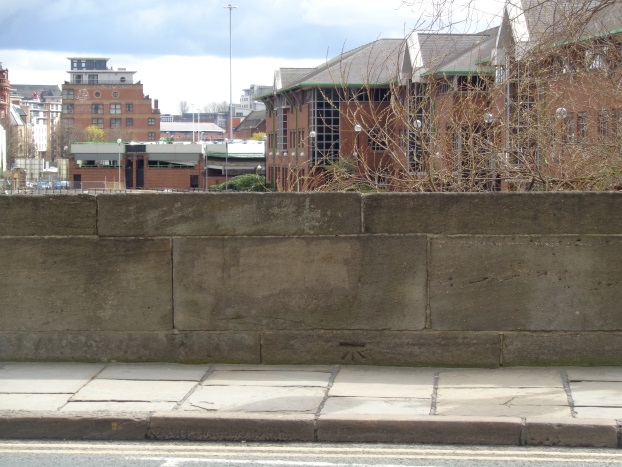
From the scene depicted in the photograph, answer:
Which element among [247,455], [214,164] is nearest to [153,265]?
[247,455]

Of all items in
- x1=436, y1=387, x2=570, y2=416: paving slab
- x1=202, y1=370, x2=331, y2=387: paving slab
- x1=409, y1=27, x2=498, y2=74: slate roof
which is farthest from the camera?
x1=409, y1=27, x2=498, y2=74: slate roof

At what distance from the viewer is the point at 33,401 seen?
264 inches

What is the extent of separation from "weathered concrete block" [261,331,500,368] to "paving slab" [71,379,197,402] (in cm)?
91

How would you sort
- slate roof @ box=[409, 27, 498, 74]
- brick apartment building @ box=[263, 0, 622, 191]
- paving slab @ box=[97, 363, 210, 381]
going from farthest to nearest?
1. slate roof @ box=[409, 27, 498, 74]
2. brick apartment building @ box=[263, 0, 622, 191]
3. paving slab @ box=[97, 363, 210, 381]

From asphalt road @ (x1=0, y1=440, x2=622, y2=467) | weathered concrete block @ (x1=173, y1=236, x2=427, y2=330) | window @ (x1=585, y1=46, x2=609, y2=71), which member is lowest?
asphalt road @ (x1=0, y1=440, x2=622, y2=467)

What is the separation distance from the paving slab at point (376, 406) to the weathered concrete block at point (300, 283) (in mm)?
1136

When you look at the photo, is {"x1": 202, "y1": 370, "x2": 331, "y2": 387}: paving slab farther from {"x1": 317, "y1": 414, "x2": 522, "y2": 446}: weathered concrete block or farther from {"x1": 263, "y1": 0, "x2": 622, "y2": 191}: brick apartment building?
{"x1": 263, "y1": 0, "x2": 622, "y2": 191}: brick apartment building

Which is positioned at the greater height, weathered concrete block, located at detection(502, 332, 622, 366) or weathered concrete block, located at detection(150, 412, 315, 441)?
weathered concrete block, located at detection(502, 332, 622, 366)

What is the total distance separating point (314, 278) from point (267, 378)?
37.4 inches

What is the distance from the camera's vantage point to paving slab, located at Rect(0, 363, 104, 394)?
7.08 m

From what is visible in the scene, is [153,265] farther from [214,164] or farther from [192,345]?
[214,164]

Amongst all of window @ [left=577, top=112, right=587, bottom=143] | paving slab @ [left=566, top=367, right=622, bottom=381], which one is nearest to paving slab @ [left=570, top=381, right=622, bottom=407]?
paving slab @ [left=566, top=367, right=622, bottom=381]

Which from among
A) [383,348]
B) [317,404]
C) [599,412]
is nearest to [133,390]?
[317,404]

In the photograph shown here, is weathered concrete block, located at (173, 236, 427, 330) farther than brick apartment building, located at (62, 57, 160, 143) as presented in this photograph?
No
